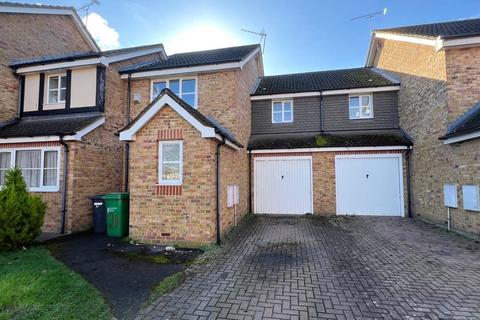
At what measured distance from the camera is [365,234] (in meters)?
7.84

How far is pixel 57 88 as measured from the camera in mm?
10375

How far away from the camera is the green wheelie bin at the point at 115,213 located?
299 inches

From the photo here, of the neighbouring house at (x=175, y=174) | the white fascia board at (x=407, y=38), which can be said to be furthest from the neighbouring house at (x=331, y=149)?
the neighbouring house at (x=175, y=174)

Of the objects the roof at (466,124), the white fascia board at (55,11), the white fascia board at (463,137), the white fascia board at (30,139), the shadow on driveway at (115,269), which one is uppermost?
the white fascia board at (55,11)

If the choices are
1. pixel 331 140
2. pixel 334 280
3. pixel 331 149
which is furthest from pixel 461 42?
pixel 334 280

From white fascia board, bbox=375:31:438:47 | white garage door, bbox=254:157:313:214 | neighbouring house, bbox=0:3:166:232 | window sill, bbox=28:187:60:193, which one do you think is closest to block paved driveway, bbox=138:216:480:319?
white garage door, bbox=254:157:313:214

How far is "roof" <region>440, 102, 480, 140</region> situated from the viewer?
6898 millimetres

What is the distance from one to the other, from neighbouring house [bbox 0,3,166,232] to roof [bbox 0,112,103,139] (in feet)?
0.11

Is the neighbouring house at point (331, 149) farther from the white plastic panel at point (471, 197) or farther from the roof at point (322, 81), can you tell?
the white plastic panel at point (471, 197)

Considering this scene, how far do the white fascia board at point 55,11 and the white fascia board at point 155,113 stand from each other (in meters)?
8.96

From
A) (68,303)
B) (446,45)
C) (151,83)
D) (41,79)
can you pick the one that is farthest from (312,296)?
(41,79)

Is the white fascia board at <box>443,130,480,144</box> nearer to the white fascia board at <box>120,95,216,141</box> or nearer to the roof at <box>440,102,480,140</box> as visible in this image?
the roof at <box>440,102,480,140</box>

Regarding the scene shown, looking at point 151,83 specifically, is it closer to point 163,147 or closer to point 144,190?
point 163,147

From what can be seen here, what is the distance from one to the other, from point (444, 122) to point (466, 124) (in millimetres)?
775
